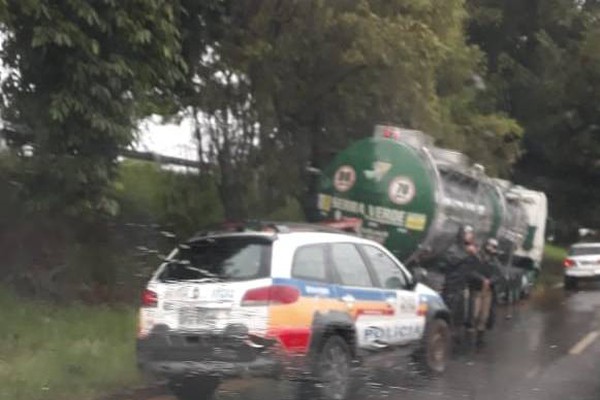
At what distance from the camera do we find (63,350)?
32.8 feet

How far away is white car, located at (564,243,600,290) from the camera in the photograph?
29969mm

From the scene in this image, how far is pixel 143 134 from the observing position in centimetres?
1323

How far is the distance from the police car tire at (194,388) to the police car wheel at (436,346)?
113 inches

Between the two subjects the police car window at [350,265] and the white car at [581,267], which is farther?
the white car at [581,267]

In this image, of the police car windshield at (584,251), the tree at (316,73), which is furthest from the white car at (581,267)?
the tree at (316,73)

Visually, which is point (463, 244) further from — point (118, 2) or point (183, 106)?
point (118, 2)

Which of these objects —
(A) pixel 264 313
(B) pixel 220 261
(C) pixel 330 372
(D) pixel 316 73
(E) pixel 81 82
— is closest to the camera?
(A) pixel 264 313

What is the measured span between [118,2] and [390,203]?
4.86 metres

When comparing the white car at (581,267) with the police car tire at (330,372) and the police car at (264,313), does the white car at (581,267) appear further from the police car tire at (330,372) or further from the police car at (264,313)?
the police car tire at (330,372)

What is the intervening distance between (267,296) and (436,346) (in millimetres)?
3575

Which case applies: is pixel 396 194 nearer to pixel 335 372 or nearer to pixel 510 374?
pixel 510 374

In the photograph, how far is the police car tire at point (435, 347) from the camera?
1131 cm

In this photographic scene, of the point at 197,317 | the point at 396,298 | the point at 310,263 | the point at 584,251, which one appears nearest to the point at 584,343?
the point at 396,298

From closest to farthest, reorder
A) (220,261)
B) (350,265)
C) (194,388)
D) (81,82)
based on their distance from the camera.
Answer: (220,261) < (194,388) < (350,265) < (81,82)
